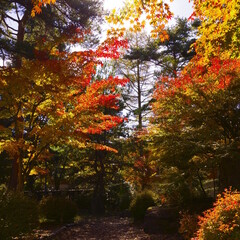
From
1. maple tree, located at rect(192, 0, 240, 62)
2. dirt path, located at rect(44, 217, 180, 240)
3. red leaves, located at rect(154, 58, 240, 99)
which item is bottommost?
dirt path, located at rect(44, 217, 180, 240)

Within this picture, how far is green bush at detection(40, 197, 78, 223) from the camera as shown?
38.8ft

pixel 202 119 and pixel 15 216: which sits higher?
pixel 202 119

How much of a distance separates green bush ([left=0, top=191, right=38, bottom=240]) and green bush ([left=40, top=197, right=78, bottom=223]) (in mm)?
4097

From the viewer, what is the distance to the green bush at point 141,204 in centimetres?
1269

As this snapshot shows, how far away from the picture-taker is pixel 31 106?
922 centimetres

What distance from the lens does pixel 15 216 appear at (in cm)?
676

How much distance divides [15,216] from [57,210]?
5.34 m

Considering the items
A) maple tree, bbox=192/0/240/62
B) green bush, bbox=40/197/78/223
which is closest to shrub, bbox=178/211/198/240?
maple tree, bbox=192/0/240/62

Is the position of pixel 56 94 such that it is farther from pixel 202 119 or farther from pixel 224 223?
pixel 224 223

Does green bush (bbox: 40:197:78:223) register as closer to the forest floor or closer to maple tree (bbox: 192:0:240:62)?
the forest floor

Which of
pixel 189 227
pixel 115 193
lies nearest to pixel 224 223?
pixel 189 227

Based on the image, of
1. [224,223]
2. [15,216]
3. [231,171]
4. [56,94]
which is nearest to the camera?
[224,223]

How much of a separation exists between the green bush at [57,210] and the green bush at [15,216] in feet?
13.4

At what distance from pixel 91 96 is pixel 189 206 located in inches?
188
